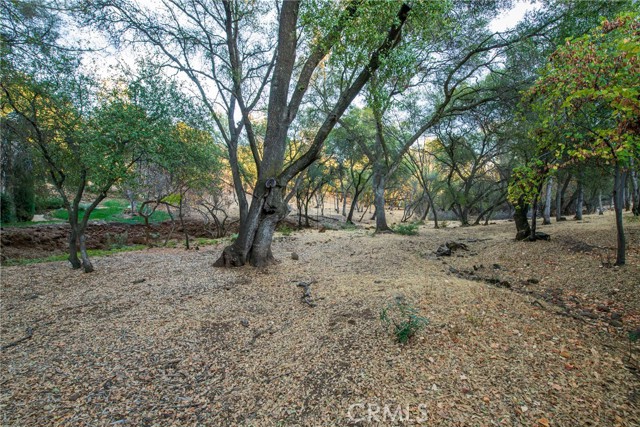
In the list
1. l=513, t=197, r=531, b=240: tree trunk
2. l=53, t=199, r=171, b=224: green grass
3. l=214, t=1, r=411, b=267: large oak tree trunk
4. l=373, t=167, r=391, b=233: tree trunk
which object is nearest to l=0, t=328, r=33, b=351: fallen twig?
l=214, t=1, r=411, b=267: large oak tree trunk

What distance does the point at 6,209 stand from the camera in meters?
14.6

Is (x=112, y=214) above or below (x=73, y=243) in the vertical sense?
above

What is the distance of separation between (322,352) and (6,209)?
2046 cm

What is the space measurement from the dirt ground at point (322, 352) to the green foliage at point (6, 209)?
13.9 meters

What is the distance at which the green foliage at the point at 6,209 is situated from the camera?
14.4 meters

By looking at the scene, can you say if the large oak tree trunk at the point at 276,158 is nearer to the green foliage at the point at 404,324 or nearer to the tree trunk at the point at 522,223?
the green foliage at the point at 404,324

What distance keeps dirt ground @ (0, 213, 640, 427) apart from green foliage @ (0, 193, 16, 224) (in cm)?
1388

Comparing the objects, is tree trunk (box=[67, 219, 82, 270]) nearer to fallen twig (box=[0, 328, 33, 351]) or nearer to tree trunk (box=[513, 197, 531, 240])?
fallen twig (box=[0, 328, 33, 351])

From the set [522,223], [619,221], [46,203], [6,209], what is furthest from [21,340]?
[46,203]

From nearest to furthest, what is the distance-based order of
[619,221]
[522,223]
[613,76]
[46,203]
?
[613,76] < [619,221] < [522,223] < [46,203]

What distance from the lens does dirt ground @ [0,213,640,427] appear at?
212cm

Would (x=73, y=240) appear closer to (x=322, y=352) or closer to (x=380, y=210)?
(x=322, y=352)

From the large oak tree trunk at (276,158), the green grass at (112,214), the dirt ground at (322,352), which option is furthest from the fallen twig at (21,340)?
the green grass at (112,214)

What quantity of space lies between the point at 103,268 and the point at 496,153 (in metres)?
18.7
